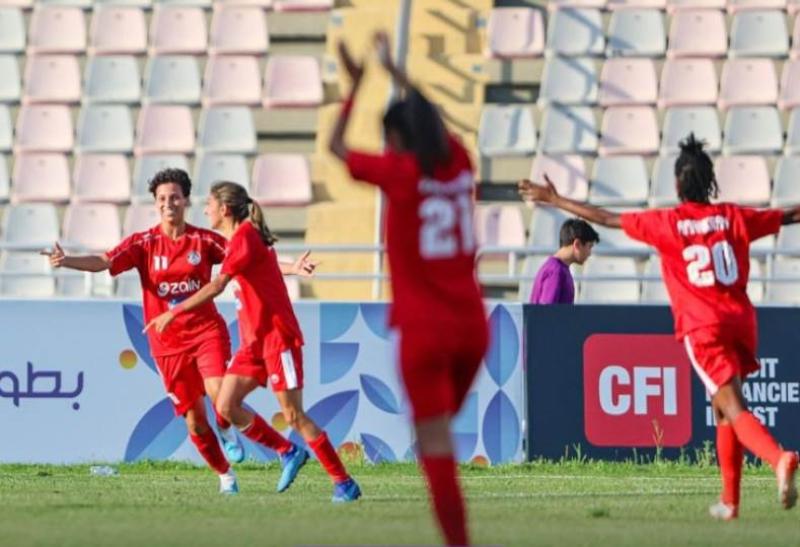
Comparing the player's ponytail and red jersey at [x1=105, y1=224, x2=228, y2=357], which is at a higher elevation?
the player's ponytail

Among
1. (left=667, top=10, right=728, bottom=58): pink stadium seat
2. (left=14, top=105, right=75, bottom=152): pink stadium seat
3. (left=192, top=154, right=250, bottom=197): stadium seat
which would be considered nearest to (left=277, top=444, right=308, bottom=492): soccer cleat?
(left=192, top=154, right=250, bottom=197): stadium seat

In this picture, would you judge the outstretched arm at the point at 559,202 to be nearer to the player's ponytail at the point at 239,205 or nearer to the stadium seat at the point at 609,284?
the player's ponytail at the point at 239,205

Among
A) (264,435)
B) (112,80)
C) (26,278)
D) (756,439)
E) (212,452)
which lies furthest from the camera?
(112,80)

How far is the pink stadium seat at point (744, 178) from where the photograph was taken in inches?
885

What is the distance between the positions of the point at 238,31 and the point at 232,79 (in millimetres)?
811

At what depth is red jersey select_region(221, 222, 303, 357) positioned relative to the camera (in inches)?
489

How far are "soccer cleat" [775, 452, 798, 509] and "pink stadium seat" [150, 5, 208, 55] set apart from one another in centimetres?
1563

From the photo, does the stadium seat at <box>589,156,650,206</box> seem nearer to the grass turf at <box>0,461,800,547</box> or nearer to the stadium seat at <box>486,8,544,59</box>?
the stadium seat at <box>486,8,544,59</box>

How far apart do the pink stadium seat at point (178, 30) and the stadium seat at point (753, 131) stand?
663cm

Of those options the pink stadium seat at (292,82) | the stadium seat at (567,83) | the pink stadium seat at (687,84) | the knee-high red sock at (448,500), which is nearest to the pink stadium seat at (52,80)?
the pink stadium seat at (292,82)

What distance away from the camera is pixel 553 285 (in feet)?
54.3

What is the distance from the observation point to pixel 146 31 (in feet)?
82.1

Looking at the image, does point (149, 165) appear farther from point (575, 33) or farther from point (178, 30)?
point (575, 33)

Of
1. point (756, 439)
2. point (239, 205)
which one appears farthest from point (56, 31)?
point (756, 439)
